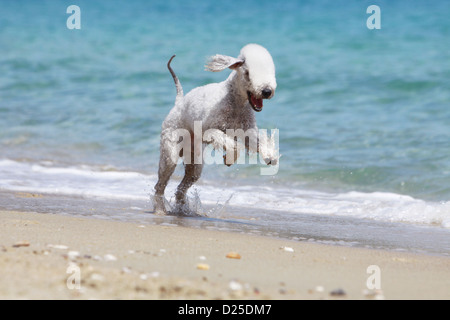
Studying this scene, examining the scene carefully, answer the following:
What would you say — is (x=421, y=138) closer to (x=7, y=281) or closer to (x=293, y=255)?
(x=293, y=255)

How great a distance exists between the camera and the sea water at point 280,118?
7.41m

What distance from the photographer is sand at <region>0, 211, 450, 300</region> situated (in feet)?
10.8

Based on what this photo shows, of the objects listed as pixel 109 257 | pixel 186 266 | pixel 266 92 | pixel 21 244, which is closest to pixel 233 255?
pixel 186 266

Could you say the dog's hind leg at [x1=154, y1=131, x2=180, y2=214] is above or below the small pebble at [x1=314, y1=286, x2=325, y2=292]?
above

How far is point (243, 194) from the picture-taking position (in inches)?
332

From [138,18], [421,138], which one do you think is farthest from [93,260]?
[138,18]

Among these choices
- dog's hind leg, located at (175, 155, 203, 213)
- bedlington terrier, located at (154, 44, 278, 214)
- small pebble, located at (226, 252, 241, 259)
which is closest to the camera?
small pebble, located at (226, 252, 241, 259)

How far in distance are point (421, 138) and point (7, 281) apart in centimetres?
851

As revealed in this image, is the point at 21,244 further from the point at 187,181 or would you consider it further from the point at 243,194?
the point at 243,194

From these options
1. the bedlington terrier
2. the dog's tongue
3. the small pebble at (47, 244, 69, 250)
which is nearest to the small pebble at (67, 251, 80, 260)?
the small pebble at (47, 244, 69, 250)

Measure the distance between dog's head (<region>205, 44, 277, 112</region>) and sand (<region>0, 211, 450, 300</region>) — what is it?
1.12 metres

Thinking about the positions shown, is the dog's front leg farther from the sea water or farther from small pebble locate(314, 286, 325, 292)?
small pebble locate(314, 286, 325, 292)

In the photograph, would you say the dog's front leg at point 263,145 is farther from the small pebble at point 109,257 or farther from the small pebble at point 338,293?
the small pebble at point 338,293

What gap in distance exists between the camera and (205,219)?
6.61 meters
